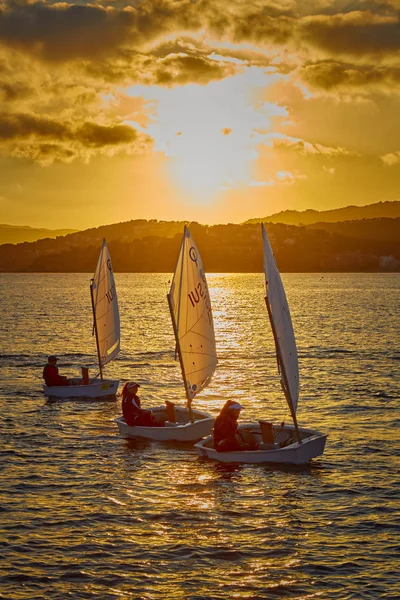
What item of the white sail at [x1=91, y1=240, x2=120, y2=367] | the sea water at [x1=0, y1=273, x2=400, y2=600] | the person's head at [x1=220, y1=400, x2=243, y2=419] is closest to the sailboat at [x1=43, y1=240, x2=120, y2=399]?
the white sail at [x1=91, y1=240, x2=120, y2=367]

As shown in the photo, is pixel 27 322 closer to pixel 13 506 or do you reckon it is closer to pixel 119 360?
pixel 119 360

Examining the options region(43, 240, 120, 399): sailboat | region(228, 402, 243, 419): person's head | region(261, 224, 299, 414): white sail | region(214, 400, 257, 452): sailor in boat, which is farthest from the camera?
region(43, 240, 120, 399): sailboat

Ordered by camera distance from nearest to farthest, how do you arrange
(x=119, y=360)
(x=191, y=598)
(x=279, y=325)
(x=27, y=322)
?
(x=191, y=598)
(x=279, y=325)
(x=119, y=360)
(x=27, y=322)

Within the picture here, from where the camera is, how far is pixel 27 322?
116 m

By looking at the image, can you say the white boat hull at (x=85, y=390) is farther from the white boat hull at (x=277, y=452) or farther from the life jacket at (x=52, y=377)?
the white boat hull at (x=277, y=452)

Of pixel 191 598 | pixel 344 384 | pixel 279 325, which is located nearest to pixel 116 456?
pixel 279 325

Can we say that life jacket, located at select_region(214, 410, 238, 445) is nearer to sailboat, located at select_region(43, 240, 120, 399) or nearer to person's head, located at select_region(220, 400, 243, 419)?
person's head, located at select_region(220, 400, 243, 419)

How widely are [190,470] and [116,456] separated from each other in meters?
3.96

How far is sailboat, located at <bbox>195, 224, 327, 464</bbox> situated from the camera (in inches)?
1150

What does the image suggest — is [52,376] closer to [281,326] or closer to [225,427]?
[225,427]

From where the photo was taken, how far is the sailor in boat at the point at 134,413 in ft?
111

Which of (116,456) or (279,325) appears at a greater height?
(279,325)

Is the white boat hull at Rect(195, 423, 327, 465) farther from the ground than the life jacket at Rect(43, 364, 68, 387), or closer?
closer

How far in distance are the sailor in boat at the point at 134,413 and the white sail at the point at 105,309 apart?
1531 centimetres
